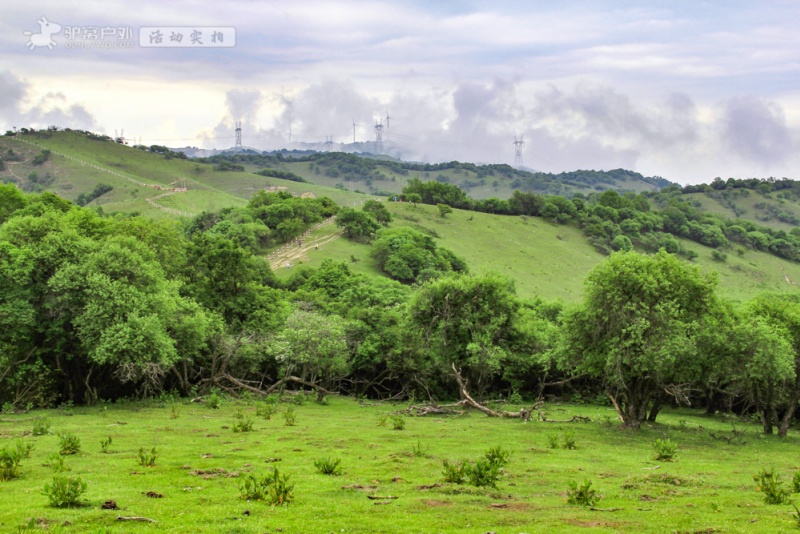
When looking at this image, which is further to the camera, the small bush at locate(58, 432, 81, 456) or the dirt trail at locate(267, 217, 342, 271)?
the dirt trail at locate(267, 217, 342, 271)

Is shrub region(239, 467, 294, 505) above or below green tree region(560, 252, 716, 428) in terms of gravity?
below

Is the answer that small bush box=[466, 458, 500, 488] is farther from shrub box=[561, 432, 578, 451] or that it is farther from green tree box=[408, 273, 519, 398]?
green tree box=[408, 273, 519, 398]

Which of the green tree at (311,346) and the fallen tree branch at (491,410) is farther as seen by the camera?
the green tree at (311,346)

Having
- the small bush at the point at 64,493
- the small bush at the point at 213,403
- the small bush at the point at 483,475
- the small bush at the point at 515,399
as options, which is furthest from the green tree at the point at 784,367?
the small bush at the point at 213,403

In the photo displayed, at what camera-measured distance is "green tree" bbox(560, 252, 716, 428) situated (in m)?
30.6

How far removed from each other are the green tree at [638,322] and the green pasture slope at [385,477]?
3150 millimetres

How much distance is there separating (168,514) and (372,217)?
111 m

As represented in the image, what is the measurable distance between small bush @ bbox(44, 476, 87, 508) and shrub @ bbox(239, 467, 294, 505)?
13.0 ft

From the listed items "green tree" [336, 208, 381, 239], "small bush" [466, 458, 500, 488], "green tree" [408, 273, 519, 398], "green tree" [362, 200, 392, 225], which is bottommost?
"small bush" [466, 458, 500, 488]

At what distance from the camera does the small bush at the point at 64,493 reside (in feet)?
49.5

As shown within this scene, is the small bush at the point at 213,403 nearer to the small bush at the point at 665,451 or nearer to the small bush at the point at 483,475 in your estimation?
the small bush at the point at 483,475

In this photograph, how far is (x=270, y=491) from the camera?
1644 cm

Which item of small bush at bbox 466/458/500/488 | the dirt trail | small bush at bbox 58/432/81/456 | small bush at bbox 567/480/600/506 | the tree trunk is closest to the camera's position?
small bush at bbox 567/480/600/506

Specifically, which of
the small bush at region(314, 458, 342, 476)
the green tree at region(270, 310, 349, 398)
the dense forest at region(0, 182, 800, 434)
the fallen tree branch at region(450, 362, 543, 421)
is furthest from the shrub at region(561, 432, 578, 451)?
the green tree at region(270, 310, 349, 398)
